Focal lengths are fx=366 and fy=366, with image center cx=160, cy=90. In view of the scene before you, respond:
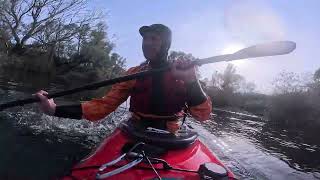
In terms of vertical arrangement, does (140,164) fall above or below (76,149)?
above

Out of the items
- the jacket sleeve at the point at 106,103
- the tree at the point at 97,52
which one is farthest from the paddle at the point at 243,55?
the tree at the point at 97,52

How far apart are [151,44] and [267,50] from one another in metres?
1.29

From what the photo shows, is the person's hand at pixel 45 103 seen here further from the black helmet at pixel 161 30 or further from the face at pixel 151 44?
the black helmet at pixel 161 30

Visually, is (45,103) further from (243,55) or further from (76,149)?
(76,149)

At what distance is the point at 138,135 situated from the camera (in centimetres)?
344

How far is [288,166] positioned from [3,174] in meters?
5.57

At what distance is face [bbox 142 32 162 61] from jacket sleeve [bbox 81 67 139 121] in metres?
0.42

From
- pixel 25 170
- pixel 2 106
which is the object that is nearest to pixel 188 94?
pixel 2 106

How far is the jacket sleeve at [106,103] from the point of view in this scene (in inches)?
148

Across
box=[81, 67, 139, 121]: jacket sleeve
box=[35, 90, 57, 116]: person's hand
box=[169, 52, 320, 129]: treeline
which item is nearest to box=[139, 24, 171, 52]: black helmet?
box=[81, 67, 139, 121]: jacket sleeve

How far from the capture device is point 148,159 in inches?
111

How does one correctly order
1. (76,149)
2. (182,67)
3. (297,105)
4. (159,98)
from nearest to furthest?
(182,67)
(159,98)
(76,149)
(297,105)

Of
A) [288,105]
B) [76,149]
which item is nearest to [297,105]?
[288,105]

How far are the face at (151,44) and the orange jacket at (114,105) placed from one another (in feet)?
1.12
